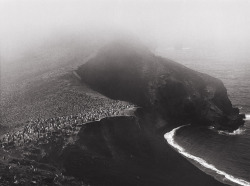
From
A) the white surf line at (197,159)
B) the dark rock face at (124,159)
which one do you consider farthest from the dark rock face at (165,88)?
the dark rock face at (124,159)

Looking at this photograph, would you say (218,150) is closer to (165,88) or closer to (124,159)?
(124,159)

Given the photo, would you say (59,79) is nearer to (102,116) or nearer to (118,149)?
(102,116)

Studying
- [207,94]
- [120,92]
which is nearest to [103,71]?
[120,92]

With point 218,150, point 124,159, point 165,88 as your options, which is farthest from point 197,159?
point 165,88

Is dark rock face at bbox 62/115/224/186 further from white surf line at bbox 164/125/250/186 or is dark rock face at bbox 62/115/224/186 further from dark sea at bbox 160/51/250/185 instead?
dark sea at bbox 160/51/250/185

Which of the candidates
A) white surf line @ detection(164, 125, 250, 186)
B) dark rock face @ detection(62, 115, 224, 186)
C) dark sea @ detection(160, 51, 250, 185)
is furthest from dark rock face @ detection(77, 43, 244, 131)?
dark rock face @ detection(62, 115, 224, 186)

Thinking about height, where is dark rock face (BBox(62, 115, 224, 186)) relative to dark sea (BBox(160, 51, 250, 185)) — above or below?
above
